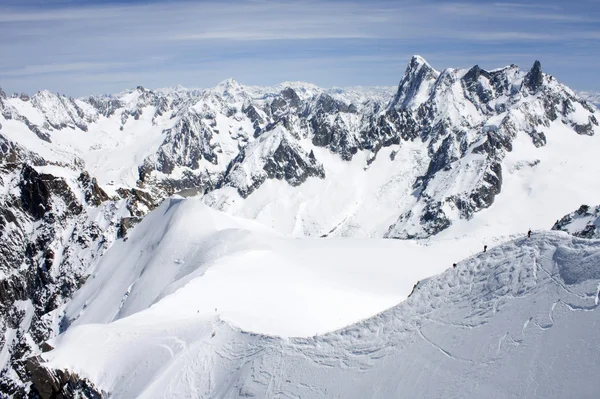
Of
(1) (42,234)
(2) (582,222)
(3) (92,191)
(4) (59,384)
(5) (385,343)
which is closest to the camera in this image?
(5) (385,343)

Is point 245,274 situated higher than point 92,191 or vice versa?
point 92,191

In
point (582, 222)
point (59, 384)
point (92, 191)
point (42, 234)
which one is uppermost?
point (582, 222)

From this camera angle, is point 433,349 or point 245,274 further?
point 245,274

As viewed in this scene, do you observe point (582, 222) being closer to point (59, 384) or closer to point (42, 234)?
point (59, 384)

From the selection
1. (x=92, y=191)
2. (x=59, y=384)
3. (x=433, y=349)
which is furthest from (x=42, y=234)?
(x=433, y=349)

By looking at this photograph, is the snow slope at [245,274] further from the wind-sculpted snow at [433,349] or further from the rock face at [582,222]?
the rock face at [582,222]

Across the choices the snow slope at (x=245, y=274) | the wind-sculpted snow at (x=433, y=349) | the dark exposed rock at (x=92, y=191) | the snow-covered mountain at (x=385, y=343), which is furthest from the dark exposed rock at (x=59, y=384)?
the dark exposed rock at (x=92, y=191)

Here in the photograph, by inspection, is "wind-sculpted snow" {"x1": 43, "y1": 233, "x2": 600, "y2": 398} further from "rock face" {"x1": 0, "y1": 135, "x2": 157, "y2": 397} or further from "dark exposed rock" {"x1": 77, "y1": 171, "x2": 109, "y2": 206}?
"dark exposed rock" {"x1": 77, "y1": 171, "x2": 109, "y2": 206}

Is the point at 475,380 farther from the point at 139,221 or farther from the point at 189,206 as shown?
the point at 139,221
